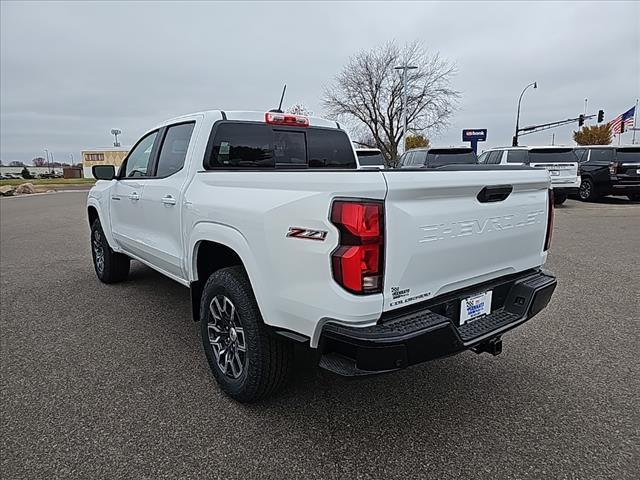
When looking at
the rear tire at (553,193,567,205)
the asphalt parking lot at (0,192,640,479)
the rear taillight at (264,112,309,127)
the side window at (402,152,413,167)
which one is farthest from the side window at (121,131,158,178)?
the rear tire at (553,193,567,205)

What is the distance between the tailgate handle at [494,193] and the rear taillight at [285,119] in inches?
81.0

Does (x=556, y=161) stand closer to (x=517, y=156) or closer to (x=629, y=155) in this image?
(x=517, y=156)

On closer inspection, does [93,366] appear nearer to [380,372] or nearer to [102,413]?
[102,413]

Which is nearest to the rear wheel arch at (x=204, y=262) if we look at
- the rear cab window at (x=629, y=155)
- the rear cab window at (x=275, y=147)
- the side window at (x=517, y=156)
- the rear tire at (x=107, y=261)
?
the rear cab window at (x=275, y=147)

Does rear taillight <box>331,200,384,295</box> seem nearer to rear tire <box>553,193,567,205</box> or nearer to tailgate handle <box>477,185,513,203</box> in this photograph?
tailgate handle <box>477,185,513,203</box>

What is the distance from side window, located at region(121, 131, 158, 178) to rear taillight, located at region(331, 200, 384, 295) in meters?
2.91

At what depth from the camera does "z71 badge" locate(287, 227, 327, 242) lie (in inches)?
85.5

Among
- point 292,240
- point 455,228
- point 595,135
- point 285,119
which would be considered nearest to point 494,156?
point 285,119

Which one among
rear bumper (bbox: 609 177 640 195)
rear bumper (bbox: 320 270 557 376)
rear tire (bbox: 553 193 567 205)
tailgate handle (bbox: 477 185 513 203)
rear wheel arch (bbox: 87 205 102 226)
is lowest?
rear tire (bbox: 553 193 567 205)

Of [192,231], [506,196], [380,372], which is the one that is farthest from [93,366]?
[506,196]

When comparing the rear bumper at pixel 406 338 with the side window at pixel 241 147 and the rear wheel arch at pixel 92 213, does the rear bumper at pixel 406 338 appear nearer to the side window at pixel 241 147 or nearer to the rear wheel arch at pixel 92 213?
the side window at pixel 241 147

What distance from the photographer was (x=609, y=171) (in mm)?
14820

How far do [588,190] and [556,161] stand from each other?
2.80 m

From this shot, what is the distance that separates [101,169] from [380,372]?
4.48 metres
